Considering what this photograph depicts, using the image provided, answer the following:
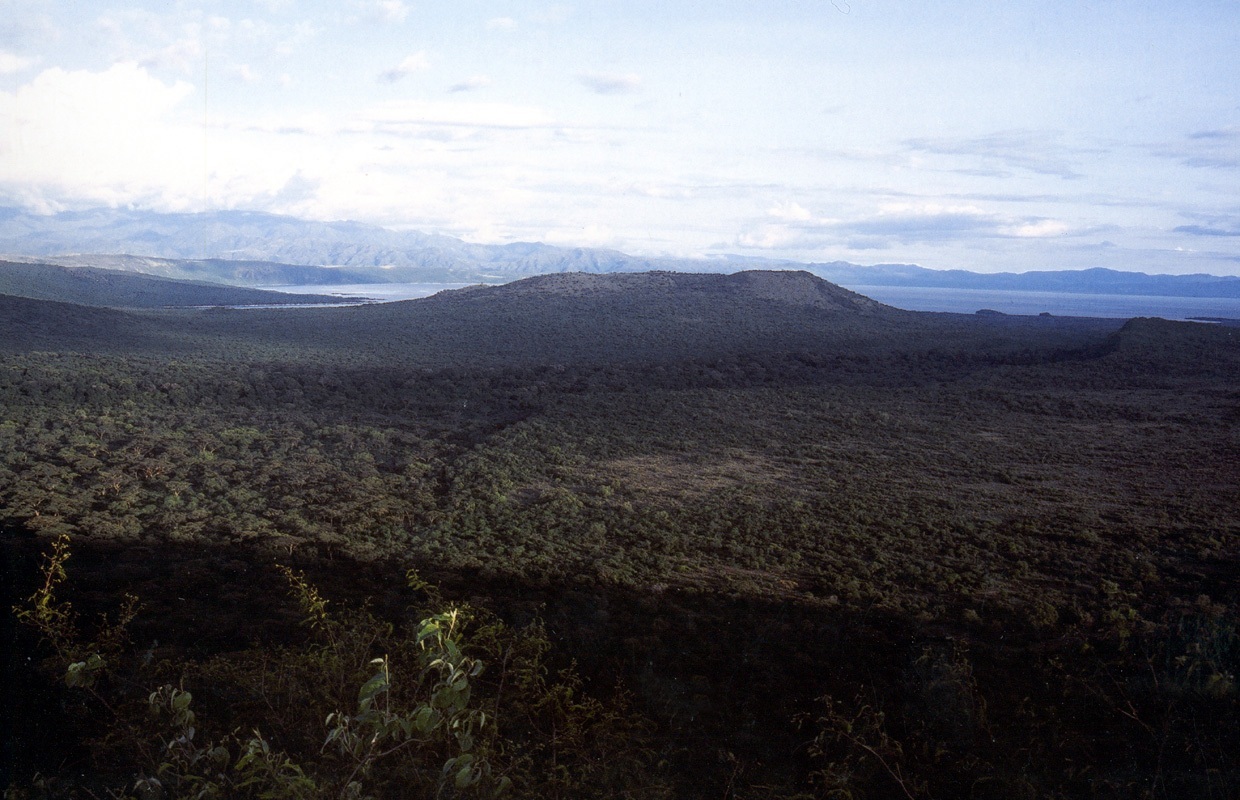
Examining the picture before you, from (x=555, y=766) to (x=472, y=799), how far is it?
0.53 m

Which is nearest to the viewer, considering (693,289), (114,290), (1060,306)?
(693,289)

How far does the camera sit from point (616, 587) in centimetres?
753

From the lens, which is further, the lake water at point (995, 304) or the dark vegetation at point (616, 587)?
the lake water at point (995, 304)

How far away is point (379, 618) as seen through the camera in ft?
22.1

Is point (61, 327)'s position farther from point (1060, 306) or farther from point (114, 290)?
point (1060, 306)

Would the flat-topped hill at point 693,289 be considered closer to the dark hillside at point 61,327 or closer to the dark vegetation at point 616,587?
the dark hillside at point 61,327

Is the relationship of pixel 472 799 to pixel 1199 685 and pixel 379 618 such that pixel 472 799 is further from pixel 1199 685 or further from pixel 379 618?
pixel 1199 685

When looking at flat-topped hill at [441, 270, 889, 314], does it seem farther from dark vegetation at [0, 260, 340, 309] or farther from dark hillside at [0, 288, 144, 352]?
dark vegetation at [0, 260, 340, 309]

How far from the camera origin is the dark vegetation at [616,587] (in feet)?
14.7

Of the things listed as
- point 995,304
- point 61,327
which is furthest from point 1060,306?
point 61,327

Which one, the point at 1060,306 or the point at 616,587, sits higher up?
the point at 1060,306

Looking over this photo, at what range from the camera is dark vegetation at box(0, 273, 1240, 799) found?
176 inches

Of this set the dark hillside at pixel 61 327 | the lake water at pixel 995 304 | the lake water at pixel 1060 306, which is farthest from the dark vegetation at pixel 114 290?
the lake water at pixel 1060 306

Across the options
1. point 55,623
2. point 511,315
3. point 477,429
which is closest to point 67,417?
point 477,429
